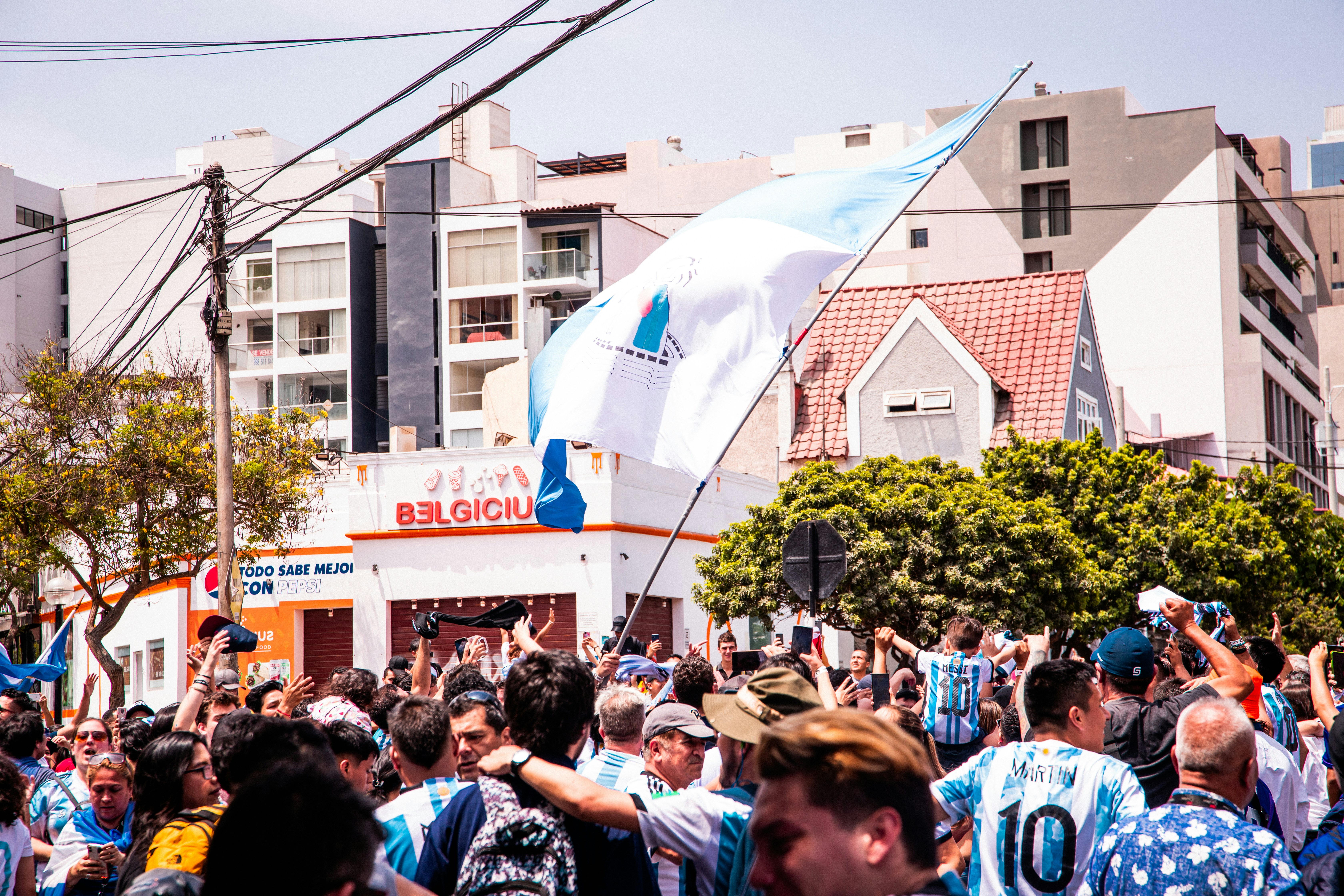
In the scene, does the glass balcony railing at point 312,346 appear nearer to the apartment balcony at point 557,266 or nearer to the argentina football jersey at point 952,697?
the apartment balcony at point 557,266

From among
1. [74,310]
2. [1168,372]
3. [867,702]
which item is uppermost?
[74,310]

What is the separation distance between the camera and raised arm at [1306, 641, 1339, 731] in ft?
24.3

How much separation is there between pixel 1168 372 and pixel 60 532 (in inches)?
1788

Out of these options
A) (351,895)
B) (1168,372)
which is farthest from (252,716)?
(1168,372)

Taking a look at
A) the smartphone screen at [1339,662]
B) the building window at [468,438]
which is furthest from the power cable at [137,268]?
the smartphone screen at [1339,662]

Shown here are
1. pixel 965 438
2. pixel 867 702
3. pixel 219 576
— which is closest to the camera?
pixel 867 702

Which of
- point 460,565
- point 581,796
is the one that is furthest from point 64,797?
point 460,565

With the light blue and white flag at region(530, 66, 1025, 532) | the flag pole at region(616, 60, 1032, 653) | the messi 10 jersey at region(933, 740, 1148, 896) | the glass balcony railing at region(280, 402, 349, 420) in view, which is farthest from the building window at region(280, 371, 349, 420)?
the messi 10 jersey at region(933, 740, 1148, 896)

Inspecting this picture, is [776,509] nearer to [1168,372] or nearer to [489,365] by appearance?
[489,365]

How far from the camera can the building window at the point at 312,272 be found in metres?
57.4

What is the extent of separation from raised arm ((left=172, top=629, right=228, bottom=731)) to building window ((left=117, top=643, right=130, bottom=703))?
102 ft

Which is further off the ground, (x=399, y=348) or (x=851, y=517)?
(x=399, y=348)

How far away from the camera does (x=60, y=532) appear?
28.7 m

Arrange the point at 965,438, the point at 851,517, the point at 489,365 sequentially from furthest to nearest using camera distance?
the point at 489,365 < the point at 965,438 < the point at 851,517
